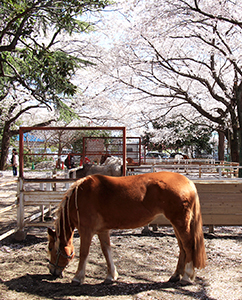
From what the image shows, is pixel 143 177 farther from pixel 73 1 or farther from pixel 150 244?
pixel 73 1

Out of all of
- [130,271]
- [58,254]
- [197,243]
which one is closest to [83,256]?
[58,254]

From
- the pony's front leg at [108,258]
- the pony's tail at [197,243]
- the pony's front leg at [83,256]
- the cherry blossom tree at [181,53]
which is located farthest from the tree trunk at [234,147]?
the pony's front leg at [83,256]

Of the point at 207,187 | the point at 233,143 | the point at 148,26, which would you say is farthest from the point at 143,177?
the point at 233,143

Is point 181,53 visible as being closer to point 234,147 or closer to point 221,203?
point 234,147

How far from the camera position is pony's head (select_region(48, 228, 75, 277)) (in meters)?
3.35

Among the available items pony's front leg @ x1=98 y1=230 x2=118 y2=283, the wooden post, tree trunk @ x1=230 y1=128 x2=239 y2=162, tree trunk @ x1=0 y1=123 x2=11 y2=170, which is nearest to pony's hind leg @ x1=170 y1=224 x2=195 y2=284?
pony's front leg @ x1=98 y1=230 x2=118 y2=283

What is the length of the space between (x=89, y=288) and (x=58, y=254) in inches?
20.9

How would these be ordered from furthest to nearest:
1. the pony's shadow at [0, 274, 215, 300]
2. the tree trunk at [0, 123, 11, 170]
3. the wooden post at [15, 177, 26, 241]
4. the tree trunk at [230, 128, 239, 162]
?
the tree trunk at [0, 123, 11, 170] < the tree trunk at [230, 128, 239, 162] < the wooden post at [15, 177, 26, 241] < the pony's shadow at [0, 274, 215, 300]

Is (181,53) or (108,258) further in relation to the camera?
(181,53)

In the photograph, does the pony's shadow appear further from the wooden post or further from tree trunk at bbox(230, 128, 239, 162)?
tree trunk at bbox(230, 128, 239, 162)

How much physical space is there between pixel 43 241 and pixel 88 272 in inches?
64.3

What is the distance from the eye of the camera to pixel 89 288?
3.27 meters

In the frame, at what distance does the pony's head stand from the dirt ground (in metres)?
0.18

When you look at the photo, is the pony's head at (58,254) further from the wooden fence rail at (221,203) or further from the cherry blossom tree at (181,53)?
the cherry blossom tree at (181,53)
